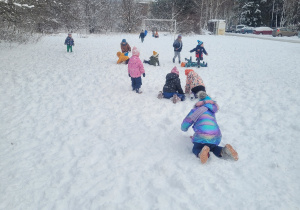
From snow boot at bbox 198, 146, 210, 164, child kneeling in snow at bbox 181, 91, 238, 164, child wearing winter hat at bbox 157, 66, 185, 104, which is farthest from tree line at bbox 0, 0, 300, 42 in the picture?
snow boot at bbox 198, 146, 210, 164

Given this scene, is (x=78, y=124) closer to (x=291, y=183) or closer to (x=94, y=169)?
(x=94, y=169)

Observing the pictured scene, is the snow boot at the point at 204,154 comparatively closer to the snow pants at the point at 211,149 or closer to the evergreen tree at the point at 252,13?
the snow pants at the point at 211,149

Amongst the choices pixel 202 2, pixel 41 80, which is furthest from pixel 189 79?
pixel 202 2

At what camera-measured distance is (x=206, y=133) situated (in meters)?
3.47

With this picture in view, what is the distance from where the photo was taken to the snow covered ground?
289 cm

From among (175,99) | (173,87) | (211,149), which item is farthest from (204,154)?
(173,87)

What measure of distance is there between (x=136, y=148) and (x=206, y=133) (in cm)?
140

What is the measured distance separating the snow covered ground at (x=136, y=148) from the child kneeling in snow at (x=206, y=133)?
0.51 feet

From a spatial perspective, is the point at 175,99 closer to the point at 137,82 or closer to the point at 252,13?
the point at 137,82

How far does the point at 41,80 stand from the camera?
833 cm

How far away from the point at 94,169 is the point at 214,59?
11.3 m

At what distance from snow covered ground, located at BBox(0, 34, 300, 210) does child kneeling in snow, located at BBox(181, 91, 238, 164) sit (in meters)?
0.16

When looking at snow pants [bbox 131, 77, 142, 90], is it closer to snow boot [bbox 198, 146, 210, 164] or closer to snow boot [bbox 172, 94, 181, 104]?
snow boot [bbox 172, 94, 181, 104]

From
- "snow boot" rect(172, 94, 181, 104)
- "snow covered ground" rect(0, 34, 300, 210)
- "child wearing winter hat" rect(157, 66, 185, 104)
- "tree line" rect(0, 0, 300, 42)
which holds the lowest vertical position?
"snow covered ground" rect(0, 34, 300, 210)
